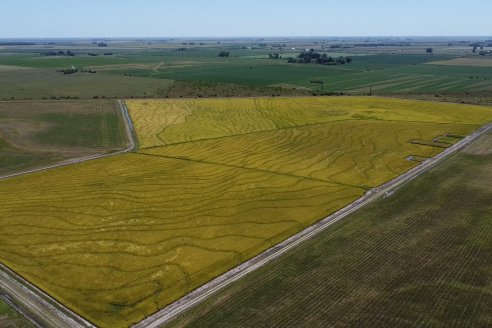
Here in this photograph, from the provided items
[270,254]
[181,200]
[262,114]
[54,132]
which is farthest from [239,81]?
[270,254]

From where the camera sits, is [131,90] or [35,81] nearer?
[131,90]

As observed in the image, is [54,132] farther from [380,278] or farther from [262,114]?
[380,278]

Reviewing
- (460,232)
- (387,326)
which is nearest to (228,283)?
(387,326)

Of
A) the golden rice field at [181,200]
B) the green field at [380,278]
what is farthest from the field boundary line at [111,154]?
the green field at [380,278]

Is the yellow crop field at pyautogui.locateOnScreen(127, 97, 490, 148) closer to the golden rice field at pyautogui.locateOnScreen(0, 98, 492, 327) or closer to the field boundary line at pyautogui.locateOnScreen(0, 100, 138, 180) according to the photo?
the golden rice field at pyautogui.locateOnScreen(0, 98, 492, 327)

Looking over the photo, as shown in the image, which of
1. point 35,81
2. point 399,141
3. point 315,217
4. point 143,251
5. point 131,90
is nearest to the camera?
point 143,251

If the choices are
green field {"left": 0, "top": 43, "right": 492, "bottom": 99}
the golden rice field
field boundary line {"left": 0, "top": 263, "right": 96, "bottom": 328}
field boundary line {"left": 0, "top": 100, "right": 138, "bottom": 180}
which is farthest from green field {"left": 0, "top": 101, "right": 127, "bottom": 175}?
field boundary line {"left": 0, "top": 263, "right": 96, "bottom": 328}

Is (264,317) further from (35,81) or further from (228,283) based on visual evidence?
(35,81)
